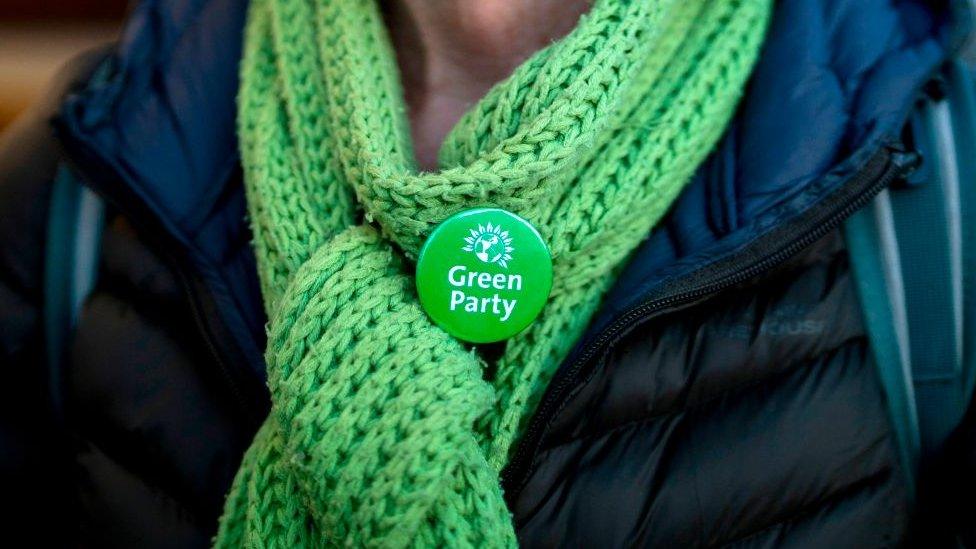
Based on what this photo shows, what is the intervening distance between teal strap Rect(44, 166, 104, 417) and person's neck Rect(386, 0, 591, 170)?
15.9 inches

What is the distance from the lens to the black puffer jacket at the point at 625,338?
2.52ft

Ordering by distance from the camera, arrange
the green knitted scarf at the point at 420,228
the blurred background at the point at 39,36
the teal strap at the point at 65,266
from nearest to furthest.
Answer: the green knitted scarf at the point at 420,228 < the teal strap at the point at 65,266 < the blurred background at the point at 39,36

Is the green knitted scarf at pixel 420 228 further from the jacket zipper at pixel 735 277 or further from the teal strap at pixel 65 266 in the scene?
the teal strap at pixel 65 266

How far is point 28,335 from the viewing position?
3.17 ft

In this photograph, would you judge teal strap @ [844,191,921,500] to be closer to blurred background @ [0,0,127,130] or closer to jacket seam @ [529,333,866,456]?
jacket seam @ [529,333,866,456]

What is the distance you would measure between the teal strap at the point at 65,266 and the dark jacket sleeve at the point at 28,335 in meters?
0.02

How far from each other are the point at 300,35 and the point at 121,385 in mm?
461

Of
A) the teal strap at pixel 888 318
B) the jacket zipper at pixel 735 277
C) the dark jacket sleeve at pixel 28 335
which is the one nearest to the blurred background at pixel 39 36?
the dark jacket sleeve at pixel 28 335

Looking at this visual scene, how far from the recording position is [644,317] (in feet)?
2.48

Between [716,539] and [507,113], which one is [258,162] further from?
[716,539]

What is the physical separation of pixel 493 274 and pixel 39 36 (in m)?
1.45

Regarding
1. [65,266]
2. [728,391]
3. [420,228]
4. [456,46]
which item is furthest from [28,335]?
[728,391]

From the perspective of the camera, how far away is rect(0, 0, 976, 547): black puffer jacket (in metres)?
0.77

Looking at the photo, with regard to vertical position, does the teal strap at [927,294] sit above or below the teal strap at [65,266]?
below
